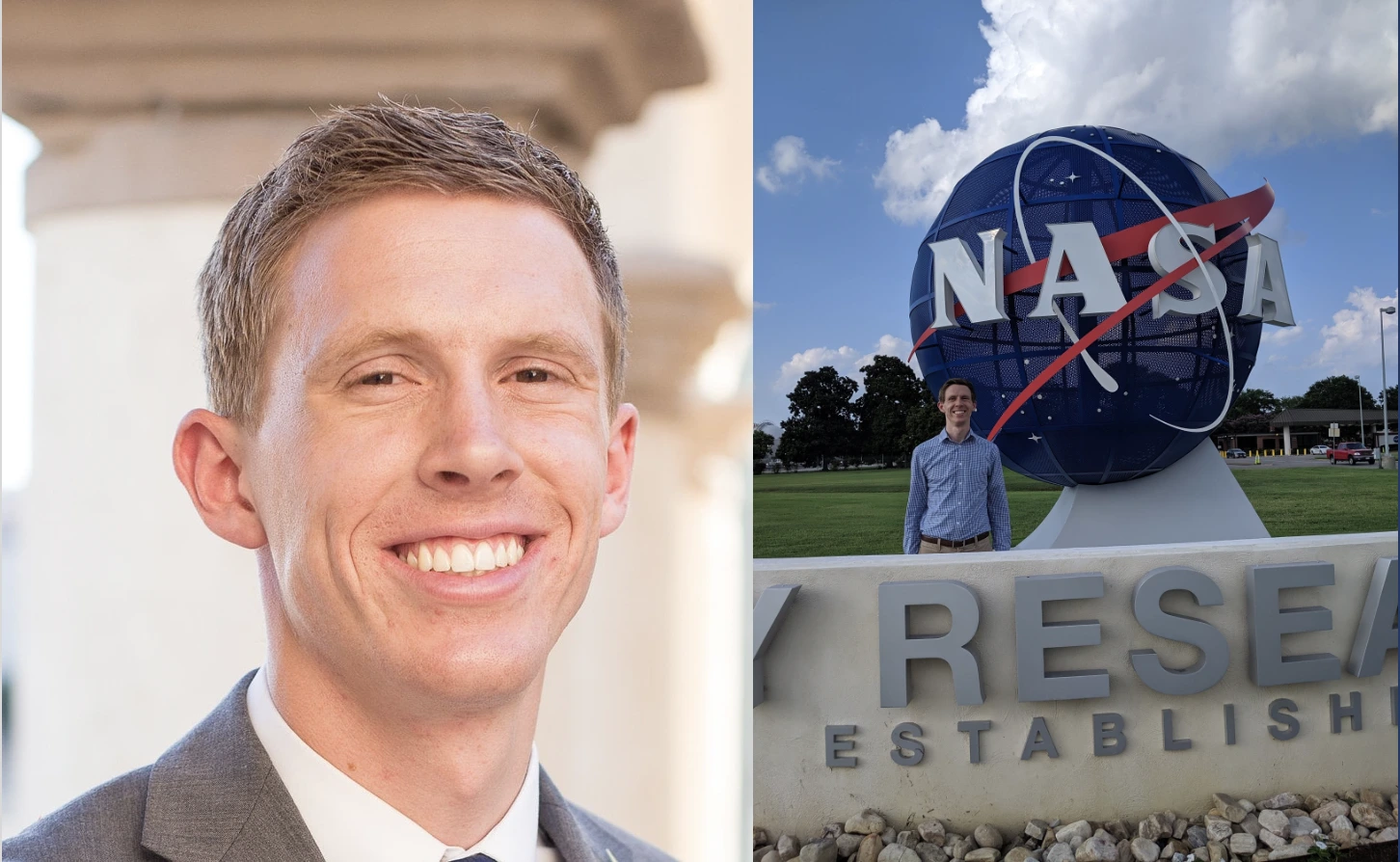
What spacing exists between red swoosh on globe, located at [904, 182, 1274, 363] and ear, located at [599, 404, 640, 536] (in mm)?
2449

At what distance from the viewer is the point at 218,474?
1.71m

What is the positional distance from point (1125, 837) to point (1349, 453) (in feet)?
7.82

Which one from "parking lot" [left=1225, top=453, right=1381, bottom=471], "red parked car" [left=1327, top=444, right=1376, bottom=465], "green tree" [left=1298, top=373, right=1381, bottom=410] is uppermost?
"green tree" [left=1298, top=373, right=1381, bottom=410]

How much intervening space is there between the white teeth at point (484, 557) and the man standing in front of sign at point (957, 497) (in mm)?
2468

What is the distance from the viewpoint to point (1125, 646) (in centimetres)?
353

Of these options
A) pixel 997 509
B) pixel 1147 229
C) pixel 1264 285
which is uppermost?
pixel 1147 229

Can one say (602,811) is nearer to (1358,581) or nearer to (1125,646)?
(1125,646)

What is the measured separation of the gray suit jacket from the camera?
1479 mm

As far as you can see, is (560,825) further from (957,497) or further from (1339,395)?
(1339,395)

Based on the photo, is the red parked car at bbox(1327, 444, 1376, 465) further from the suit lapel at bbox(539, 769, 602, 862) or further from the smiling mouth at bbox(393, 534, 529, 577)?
the smiling mouth at bbox(393, 534, 529, 577)

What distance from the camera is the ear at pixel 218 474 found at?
168cm

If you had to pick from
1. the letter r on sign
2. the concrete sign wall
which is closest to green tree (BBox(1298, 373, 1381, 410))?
the concrete sign wall

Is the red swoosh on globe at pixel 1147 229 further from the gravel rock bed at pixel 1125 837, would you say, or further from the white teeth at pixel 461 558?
the white teeth at pixel 461 558

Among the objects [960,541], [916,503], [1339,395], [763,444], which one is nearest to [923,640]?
[960,541]
